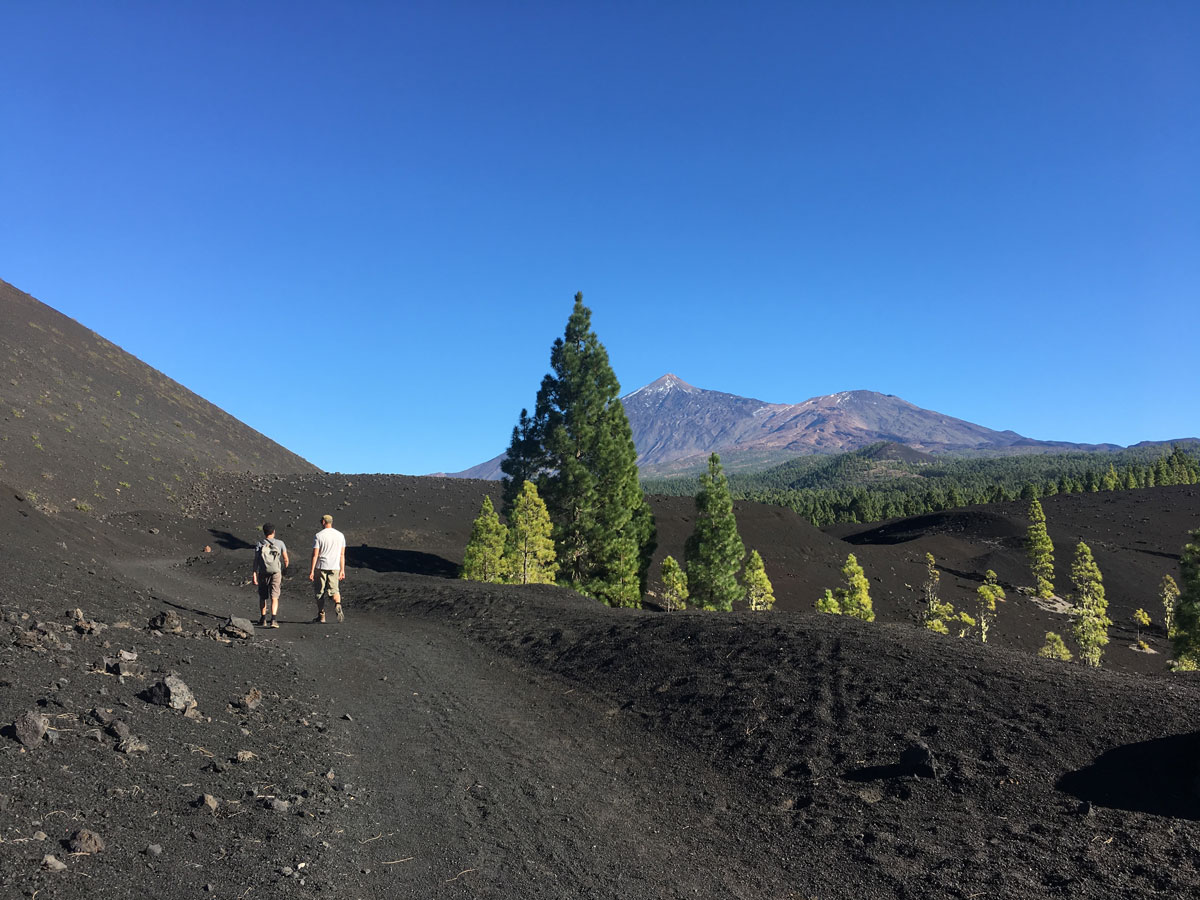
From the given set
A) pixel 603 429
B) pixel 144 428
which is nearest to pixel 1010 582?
pixel 603 429

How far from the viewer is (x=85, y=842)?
13.0 ft

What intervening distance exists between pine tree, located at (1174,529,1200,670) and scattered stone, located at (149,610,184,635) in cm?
3970

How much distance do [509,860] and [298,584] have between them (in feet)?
62.0

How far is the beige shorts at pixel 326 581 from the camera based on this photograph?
13.7 m

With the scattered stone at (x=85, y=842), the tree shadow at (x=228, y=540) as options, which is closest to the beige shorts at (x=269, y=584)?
the scattered stone at (x=85, y=842)

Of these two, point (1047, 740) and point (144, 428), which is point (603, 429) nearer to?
point (1047, 740)

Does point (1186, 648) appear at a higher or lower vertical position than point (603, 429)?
lower

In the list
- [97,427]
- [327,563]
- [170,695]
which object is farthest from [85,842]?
[97,427]

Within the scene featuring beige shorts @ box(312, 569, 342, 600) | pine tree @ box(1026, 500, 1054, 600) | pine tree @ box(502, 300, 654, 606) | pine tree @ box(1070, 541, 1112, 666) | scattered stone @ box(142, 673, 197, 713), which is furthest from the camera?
pine tree @ box(1026, 500, 1054, 600)

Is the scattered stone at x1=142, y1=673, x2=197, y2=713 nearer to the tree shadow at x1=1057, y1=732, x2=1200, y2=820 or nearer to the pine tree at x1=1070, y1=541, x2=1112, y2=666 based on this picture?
the tree shadow at x1=1057, y1=732, x2=1200, y2=820

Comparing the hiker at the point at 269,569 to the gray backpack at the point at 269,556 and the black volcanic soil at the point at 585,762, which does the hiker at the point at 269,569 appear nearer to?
the gray backpack at the point at 269,556

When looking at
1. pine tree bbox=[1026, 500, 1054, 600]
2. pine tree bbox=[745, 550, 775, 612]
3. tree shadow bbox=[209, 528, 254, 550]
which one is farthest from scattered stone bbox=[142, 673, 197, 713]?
pine tree bbox=[1026, 500, 1054, 600]

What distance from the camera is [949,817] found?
5.90 metres

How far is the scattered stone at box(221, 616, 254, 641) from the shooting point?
35.9 feet
